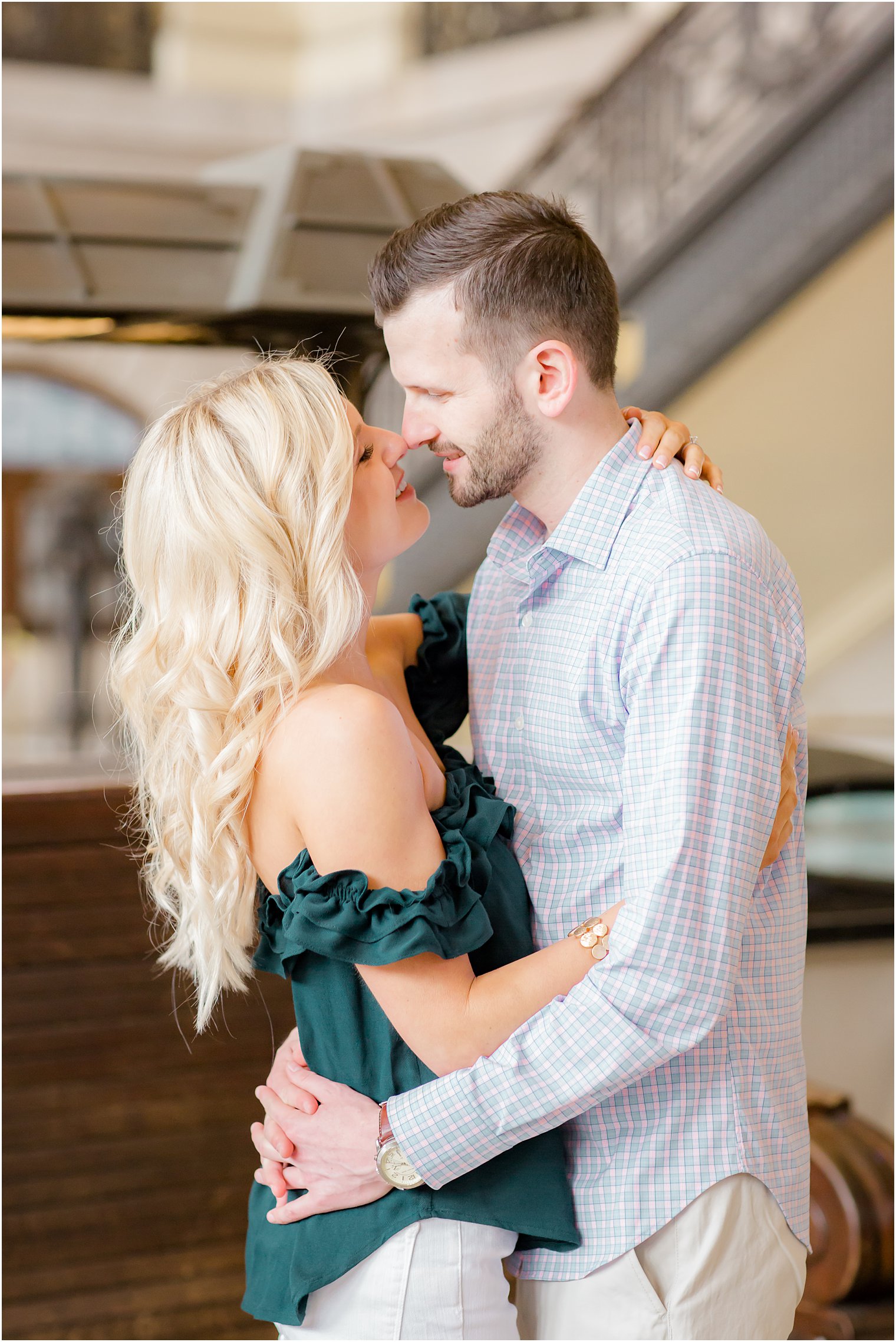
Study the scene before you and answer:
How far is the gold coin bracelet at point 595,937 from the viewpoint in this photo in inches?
54.1

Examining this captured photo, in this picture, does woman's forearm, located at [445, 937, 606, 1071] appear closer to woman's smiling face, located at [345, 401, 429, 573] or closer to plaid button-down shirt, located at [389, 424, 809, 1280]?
plaid button-down shirt, located at [389, 424, 809, 1280]

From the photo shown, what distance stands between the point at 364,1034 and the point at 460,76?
7.47 metres

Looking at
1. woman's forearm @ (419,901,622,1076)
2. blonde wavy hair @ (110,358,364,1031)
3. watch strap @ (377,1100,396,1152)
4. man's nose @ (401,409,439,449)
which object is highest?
man's nose @ (401,409,439,449)

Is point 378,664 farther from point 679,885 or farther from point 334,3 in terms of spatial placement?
point 334,3

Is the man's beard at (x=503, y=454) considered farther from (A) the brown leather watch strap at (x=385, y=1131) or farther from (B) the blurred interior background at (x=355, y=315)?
(A) the brown leather watch strap at (x=385, y=1131)

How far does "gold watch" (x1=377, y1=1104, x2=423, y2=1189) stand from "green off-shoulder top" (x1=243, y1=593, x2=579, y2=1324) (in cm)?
4

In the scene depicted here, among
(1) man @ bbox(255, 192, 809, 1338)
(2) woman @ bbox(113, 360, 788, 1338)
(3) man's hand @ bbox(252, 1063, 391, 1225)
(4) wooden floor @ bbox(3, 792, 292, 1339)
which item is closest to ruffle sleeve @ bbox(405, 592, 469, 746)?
(1) man @ bbox(255, 192, 809, 1338)

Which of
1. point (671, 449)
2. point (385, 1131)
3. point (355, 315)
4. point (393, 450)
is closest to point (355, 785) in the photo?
point (385, 1131)

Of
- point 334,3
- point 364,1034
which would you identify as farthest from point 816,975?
point 334,3

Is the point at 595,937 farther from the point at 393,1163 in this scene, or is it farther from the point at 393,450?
the point at 393,450

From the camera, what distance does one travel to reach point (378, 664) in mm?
1838

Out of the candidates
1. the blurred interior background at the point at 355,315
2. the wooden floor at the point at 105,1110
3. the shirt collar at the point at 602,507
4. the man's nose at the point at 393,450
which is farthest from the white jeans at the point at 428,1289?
Answer: the wooden floor at the point at 105,1110

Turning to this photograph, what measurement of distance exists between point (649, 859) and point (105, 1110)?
83.3 inches

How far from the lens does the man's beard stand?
157 cm
